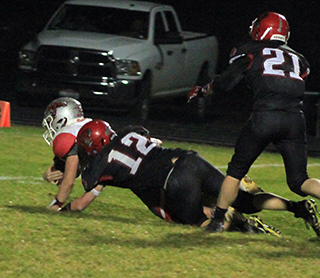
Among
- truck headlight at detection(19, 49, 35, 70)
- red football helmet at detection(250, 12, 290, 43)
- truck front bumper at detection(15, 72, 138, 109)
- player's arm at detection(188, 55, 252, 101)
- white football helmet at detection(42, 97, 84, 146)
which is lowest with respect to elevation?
truck front bumper at detection(15, 72, 138, 109)

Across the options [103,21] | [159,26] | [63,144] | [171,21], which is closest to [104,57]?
[103,21]

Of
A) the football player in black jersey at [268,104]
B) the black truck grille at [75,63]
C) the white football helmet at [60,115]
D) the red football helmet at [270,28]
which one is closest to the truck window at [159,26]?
the black truck grille at [75,63]

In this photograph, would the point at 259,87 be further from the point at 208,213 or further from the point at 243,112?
the point at 243,112

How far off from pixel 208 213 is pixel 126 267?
5.63ft

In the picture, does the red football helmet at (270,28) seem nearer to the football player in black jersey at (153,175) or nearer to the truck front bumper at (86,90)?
the football player in black jersey at (153,175)

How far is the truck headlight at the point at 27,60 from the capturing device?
14820 mm

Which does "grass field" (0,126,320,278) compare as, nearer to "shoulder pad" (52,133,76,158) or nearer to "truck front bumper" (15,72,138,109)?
"shoulder pad" (52,133,76,158)

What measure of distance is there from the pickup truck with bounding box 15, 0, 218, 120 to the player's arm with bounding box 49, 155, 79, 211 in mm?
7497

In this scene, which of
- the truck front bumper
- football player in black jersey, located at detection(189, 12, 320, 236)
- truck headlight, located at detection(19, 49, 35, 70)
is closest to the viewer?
football player in black jersey, located at detection(189, 12, 320, 236)

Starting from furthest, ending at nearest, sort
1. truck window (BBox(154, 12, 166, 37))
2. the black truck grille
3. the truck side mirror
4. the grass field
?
truck window (BBox(154, 12, 166, 37)) → the truck side mirror → the black truck grille → the grass field

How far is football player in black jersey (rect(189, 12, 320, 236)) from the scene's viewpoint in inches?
248

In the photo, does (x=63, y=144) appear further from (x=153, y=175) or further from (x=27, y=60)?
(x=27, y=60)

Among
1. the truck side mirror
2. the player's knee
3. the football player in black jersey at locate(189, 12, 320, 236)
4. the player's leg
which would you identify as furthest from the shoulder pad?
the truck side mirror

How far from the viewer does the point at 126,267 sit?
5.29 metres
